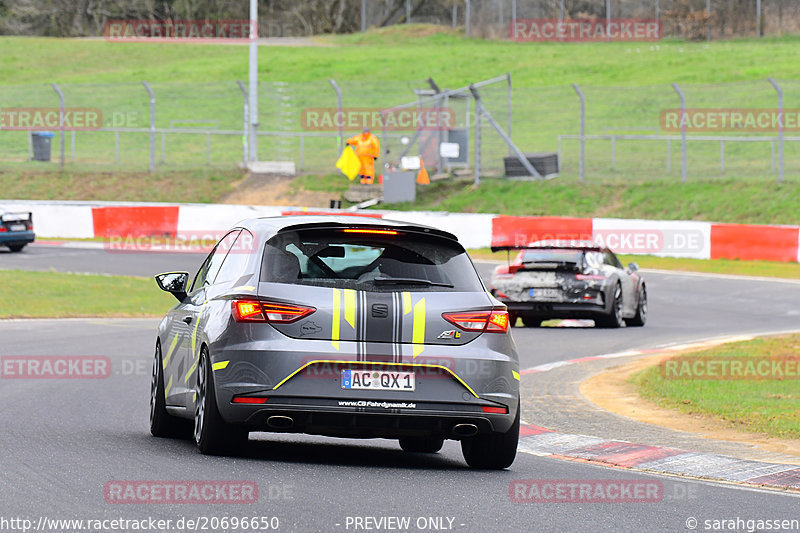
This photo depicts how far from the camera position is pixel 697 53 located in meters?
62.9

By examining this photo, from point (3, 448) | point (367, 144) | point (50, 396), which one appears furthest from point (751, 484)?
point (367, 144)

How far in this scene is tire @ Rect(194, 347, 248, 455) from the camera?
8.63 metres

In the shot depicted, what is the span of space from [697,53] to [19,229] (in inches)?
1530

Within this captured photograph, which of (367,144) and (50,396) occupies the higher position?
(367,144)

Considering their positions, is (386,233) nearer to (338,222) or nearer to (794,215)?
(338,222)

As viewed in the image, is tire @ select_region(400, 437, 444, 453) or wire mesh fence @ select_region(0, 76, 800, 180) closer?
tire @ select_region(400, 437, 444, 453)

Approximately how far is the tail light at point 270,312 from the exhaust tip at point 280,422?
555 millimetres

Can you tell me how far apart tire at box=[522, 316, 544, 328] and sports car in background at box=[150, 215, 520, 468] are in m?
12.8

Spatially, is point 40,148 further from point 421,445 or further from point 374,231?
point 374,231
